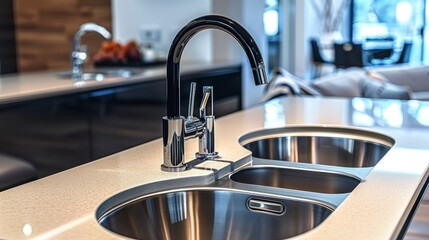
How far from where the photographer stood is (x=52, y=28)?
4.64 metres

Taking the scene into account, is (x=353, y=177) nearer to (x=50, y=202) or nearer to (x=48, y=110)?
(x=50, y=202)

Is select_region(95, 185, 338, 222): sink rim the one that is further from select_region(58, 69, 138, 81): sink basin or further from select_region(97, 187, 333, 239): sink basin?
select_region(58, 69, 138, 81): sink basin

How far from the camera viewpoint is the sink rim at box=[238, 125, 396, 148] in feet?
5.46

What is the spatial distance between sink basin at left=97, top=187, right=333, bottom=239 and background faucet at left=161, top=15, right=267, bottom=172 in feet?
0.31

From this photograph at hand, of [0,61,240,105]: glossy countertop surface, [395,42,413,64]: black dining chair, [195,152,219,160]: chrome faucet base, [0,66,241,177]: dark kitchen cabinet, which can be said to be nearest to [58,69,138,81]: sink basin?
[0,61,240,105]: glossy countertop surface

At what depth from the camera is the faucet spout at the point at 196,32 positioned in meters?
1.11

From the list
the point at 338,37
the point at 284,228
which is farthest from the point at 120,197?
the point at 338,37

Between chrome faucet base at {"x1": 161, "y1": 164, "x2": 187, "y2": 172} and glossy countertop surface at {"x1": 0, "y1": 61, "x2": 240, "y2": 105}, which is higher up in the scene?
glossy countertop surface at {"x1": 0, "y1": 61, "x2": 240, "y2": 105}

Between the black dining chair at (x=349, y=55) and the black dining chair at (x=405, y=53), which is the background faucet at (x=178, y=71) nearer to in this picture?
the black dining chair at (x=349, y=55)

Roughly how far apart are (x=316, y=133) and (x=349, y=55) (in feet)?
21.2

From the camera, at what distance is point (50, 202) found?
3.43 ft

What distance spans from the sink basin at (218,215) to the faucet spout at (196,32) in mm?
188

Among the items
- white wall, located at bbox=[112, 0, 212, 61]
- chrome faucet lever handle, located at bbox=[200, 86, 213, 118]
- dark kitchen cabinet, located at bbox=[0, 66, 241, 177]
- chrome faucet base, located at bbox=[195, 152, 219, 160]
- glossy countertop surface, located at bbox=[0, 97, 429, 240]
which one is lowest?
dark kitchen cabinet, located at bbox=[0, 66, 241, 177]

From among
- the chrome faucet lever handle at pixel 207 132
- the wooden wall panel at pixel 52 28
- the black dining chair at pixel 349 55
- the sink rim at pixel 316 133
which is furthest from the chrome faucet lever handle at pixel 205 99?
the black dining chair at pixel 349 55
